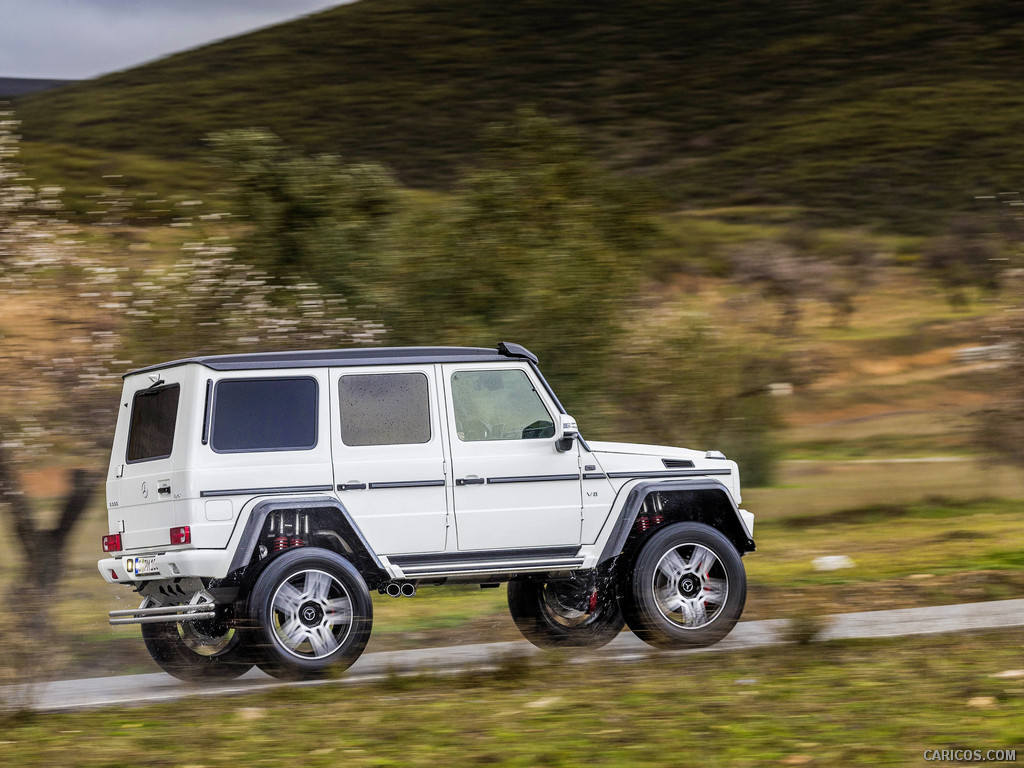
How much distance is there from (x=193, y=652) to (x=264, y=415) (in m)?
1.97

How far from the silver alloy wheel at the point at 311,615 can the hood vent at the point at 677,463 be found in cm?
245

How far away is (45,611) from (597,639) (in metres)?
3.97

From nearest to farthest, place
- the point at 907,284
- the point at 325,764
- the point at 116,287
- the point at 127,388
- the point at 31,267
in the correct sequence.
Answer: the point at 325,764, the point at 127,388, the point at 31,267, the point at 116,287, the point at 907,284

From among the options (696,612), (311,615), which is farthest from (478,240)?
(311,615)

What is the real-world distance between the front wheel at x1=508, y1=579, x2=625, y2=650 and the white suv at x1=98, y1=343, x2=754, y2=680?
1.01 feet

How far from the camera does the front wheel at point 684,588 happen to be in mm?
9219

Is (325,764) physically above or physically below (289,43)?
below

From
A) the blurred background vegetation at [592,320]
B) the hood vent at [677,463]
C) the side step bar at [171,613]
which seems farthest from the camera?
the blurred background vegetation at [592,320]

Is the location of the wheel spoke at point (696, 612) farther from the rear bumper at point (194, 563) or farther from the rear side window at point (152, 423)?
the rear side window at point (152, 423)

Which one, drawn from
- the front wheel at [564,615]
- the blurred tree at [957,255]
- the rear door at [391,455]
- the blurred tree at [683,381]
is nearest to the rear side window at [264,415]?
the rear door at [391,455]

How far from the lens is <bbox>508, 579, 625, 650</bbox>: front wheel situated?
10.0m

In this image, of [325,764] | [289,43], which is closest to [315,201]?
[325,764]

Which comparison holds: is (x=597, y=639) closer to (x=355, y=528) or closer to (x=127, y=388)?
(x=355, y=528)

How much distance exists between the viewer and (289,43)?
348ft
